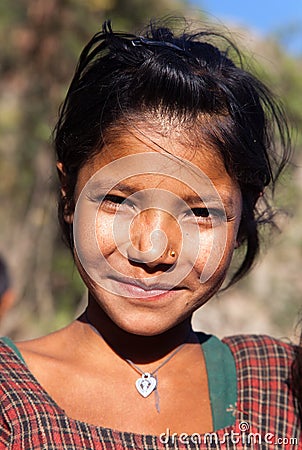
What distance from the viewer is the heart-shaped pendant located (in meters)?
1.16

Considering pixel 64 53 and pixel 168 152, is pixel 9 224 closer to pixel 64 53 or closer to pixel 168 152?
pixel 64 53

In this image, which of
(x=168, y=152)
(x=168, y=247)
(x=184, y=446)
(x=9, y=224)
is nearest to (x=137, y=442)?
(x=184, y=446)

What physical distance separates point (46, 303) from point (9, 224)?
2.16 feet

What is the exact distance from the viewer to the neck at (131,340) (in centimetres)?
119

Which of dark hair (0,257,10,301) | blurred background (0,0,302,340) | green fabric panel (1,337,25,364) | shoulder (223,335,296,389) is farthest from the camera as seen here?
blurred background (0,0,302,340)

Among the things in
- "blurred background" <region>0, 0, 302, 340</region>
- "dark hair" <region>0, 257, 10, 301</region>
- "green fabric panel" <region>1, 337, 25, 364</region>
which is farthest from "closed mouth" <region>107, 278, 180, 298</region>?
"blurred background" <region>0, 0, 302, 340</region>

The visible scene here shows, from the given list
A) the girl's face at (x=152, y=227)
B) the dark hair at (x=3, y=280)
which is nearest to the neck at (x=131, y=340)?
the girl's face at (x=152, y=227)

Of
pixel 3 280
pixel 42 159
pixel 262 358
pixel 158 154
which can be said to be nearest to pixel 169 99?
pixel 158 154

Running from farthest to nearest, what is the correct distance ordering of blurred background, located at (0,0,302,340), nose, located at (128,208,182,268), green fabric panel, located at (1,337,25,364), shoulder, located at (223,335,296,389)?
blurred background, located at (0,0,302,340) → shoulder, located at (223,335,296,389) → green fabric panel, located at (1,337,25,364) → nose, located at (128,208,182,268)

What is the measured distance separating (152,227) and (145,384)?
306mm

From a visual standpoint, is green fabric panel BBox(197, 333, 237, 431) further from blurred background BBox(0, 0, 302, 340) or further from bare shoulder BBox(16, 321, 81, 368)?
blurred background BBox(0, 0, 302, 340)

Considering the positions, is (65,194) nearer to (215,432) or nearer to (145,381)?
(145,381)

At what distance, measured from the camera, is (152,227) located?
1.00 meters

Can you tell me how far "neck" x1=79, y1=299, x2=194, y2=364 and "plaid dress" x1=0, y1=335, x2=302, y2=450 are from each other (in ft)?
0.47
